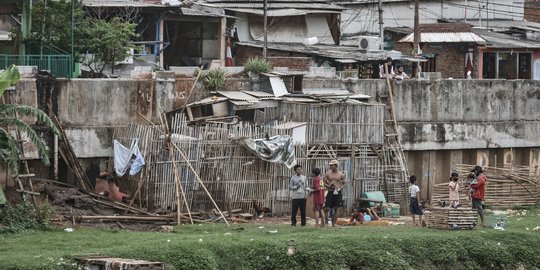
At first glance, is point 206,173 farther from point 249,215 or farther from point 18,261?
point 18,261

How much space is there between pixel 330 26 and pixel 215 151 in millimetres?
16328

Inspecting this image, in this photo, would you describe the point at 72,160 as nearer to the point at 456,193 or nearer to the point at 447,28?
the point at 456,193

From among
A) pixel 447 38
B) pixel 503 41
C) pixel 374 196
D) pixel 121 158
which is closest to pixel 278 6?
pixel 447 38

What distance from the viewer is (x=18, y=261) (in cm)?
1983

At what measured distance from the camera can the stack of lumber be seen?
84.1 feet

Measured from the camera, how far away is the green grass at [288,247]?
69.9ft

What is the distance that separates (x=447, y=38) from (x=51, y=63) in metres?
16.8

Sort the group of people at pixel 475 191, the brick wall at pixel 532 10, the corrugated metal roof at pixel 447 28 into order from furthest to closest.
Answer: the brick wall at pixel 532 10 < the corrugated metal roof at pixel 447 28 < the group of people at pixel 475 191

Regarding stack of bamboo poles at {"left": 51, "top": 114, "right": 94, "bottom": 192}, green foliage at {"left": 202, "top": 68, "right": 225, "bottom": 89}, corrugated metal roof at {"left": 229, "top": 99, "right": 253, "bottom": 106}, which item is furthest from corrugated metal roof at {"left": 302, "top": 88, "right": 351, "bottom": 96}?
stack of bamboo poles at {"left": 51, "top": 114, "right": 94, "bottom": 192}

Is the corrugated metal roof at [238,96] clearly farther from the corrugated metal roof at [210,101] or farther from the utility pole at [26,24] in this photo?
the utility pole at [26,24]

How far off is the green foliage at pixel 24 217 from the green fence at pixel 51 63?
220 inches

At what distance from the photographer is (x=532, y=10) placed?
50.8m

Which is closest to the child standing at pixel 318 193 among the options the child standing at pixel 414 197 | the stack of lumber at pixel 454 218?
the child standing at pixel 414 197

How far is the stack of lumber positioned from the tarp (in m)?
3.96
